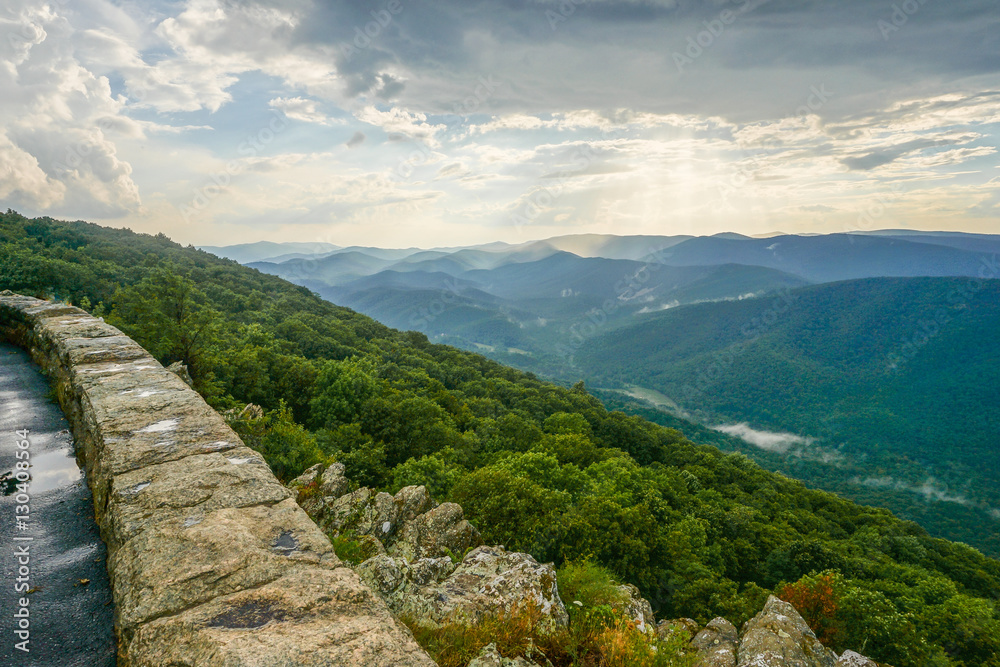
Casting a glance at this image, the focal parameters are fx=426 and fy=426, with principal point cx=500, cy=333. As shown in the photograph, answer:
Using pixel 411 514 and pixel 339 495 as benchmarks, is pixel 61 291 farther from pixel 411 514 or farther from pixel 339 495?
pixel 411 514

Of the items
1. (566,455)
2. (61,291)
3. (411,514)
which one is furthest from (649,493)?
(61,291)

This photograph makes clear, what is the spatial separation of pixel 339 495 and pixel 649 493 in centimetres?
2252

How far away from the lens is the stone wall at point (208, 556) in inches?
131

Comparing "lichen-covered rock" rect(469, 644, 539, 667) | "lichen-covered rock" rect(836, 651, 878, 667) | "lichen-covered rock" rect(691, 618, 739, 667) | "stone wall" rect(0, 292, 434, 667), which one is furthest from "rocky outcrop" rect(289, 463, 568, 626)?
"lichen-covered rock" rect(836, 651, 878, 667)

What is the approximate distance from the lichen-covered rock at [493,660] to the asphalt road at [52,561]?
3.52m

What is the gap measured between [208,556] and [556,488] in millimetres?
23966

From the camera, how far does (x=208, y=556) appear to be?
4.05m

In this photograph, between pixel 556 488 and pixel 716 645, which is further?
pixel 556 488

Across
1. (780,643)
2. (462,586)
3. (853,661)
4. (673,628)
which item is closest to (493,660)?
(462,586)

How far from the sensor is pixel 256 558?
4145 millimetres

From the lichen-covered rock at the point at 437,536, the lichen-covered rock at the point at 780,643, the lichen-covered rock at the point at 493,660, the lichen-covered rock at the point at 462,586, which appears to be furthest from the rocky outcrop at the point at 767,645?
the lichen-covered rock at the point at 437,536

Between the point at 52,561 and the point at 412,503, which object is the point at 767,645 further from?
the point at 52,561

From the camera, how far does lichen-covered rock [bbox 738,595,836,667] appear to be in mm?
9383

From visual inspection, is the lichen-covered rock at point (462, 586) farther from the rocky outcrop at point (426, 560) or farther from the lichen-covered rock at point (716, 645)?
the lichen-covered rock at point (716, 645)
